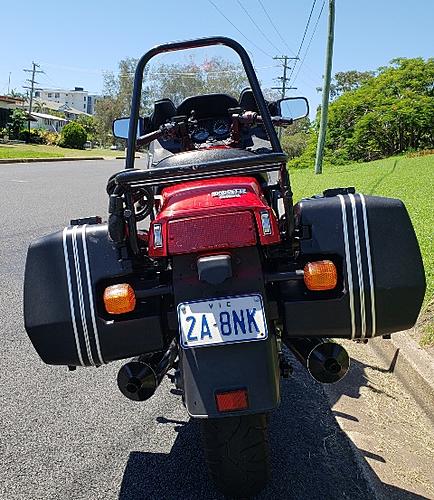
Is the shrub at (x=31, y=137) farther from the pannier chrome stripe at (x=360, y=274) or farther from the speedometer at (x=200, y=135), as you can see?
the pannier chrome stripe at (x=360, y=274)

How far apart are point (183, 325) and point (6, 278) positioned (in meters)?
4.24

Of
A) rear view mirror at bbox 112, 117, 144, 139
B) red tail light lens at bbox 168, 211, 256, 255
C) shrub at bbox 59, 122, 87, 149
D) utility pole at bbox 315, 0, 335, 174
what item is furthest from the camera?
shrub at bbox 59, 122, 87, 149

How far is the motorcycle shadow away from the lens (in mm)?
2646

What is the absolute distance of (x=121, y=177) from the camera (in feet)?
7.26

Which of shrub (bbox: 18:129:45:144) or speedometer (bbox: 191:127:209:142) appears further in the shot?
shrub (bbox: 18:129:45:144)

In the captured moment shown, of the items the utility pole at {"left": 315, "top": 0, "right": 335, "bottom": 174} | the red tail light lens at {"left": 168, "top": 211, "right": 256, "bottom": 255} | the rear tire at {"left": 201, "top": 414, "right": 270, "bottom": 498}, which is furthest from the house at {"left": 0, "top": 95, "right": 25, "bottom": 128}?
the rear tire at {"left": 201, "top": 414, "right": 270, "bottom": 498}

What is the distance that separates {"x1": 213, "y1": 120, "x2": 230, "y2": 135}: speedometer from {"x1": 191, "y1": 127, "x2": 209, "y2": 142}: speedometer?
75mm

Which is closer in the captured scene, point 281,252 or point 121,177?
point 121,177

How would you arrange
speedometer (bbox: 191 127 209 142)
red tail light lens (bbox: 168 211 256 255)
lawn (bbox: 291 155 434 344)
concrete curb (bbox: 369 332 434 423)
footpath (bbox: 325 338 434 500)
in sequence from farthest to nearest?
lawn (bbox: 291 155 434 344)
speedometer (bbox: 191 127 209 142)
concrete curb (bbox: 369 332 434 423)
footpath (bbox: 325 338 434 500)
red tail light lens (bbox: 168 211 256 255)

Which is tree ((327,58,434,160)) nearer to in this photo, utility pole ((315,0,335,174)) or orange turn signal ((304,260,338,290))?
utility pole ((315,0,335,174))

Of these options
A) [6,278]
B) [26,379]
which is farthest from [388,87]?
[26,379]

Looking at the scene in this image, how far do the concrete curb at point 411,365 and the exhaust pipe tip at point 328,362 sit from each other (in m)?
1.27

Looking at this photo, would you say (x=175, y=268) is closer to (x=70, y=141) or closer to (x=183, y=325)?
(x=183, y=325)

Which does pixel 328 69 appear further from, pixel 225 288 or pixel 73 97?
pixel 73 97
